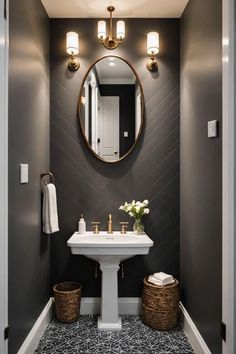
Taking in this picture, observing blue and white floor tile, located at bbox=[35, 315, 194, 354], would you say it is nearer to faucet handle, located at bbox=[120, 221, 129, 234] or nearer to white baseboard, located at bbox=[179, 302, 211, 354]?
white baseboard, located at bbox=[179, 302, 211, 354]

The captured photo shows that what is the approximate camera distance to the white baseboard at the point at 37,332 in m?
2.04

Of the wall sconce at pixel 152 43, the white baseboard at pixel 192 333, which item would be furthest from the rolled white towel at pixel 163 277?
the wall sconce at pixel 152 43

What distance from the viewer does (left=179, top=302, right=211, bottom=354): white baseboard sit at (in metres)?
2.08

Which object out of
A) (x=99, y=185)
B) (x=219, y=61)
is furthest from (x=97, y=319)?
(x=219, y=61)

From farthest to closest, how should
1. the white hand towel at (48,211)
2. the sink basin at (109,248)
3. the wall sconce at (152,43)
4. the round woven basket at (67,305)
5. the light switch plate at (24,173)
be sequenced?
the wall sconce at (152,43)
the round woven basket at (67,305)
the white hand towel at (48,211)
the sink basin at (109,248)
the light switch plate at (24,173)

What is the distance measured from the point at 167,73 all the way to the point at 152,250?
63.0 inches

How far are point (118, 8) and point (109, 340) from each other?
266cm

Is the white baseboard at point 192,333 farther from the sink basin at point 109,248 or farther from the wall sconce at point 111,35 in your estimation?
the wall sconce at point 111,35

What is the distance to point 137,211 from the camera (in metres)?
2.74

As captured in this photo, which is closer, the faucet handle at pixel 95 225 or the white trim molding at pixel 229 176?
the white trim molding at pixel 229 176

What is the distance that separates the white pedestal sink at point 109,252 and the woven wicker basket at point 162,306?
27 centimetres

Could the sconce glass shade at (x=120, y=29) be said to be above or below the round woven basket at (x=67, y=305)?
above

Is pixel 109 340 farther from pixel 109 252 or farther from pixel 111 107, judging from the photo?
pixel 111 107

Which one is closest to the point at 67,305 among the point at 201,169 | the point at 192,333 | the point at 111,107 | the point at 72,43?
the point at 192,333
